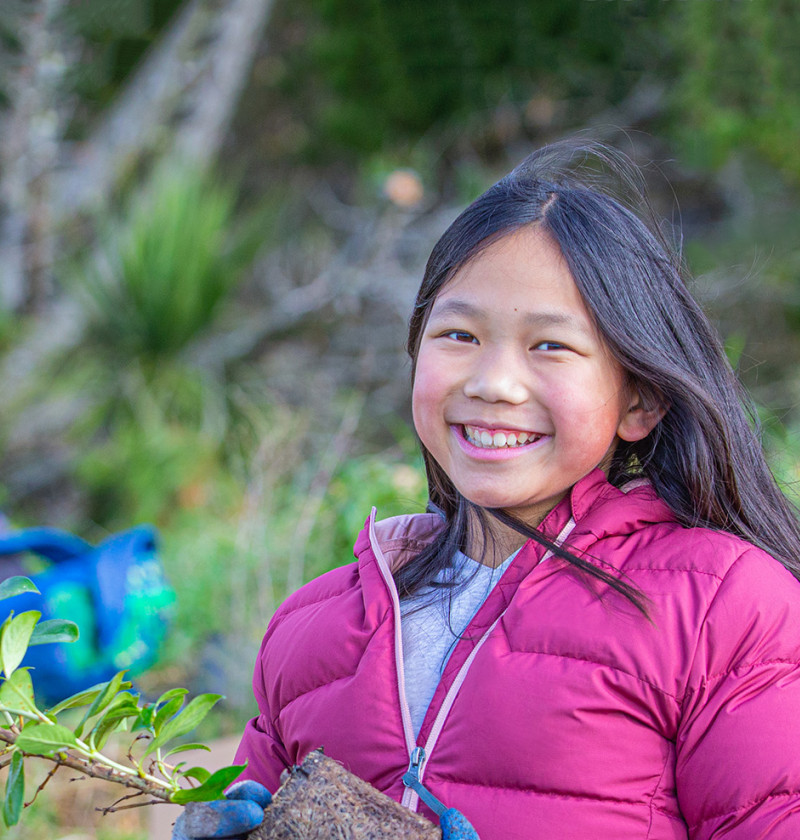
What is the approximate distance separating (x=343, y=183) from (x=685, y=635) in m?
6.71

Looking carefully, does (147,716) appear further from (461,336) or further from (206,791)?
(461,336)

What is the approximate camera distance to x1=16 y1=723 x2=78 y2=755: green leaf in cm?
84

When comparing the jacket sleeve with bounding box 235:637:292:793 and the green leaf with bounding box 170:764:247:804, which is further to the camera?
the jacket sleeve with bounding box 235:637:292:793

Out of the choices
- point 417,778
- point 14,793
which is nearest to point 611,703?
point 417,778

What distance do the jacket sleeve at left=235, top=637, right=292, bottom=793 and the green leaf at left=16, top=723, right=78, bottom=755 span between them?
0.42 m

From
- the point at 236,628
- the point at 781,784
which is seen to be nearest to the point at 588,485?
the point at 781,784

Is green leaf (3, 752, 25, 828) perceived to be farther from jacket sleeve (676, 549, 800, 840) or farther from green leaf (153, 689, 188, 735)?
jacket sleeve (676, 549, 800, 840)

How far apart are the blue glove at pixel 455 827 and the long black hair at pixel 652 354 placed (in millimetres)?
311

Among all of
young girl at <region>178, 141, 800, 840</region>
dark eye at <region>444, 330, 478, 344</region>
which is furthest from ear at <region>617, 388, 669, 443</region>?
dark eye at <region>444, 330, 478, 344</region>

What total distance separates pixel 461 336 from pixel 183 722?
57 centimetres

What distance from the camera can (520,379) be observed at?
3.61 ft

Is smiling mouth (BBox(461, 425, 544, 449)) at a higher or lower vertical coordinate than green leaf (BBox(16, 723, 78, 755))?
higher

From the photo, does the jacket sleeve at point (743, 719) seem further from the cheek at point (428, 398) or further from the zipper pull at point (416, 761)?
the cheek at point (428, 398)

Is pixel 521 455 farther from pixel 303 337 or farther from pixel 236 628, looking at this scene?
pixel 303 337
